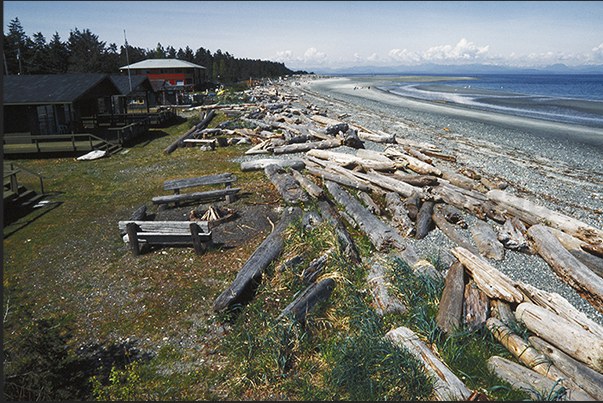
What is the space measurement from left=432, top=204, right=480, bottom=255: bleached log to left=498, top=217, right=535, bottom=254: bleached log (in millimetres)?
934

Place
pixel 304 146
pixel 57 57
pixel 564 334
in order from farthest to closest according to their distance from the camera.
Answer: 1. pixel 57 57
2. pixel 304 146
3. pixel 564 334

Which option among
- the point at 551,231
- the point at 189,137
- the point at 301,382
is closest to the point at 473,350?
the point at 301,382

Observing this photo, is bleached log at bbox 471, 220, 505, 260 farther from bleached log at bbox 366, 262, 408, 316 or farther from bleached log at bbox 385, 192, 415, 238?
Result: bleached log at bbox 366, 262, 408, 316

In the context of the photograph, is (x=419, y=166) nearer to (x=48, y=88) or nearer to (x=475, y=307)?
(x=475, y=307)

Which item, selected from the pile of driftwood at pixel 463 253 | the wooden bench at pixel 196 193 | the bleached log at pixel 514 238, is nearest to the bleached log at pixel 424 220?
the pile of driftwood at pixel 463 253

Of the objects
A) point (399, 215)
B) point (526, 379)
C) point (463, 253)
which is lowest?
Result: point (526, 379)

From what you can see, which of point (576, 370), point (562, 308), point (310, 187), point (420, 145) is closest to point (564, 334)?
point (576, 370)

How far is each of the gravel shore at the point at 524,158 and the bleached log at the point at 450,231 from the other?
7.6 inches

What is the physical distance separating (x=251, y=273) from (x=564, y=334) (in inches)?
229

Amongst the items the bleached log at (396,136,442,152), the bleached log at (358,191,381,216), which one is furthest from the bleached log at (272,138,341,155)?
the bleached log at (358,191,381,216)

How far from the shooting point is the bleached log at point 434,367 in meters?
4.66

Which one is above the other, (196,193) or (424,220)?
(196,193)

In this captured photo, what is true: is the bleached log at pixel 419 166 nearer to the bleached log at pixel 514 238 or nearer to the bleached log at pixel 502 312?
the bleached log at pixel 514 238

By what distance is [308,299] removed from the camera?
6.50 metres
